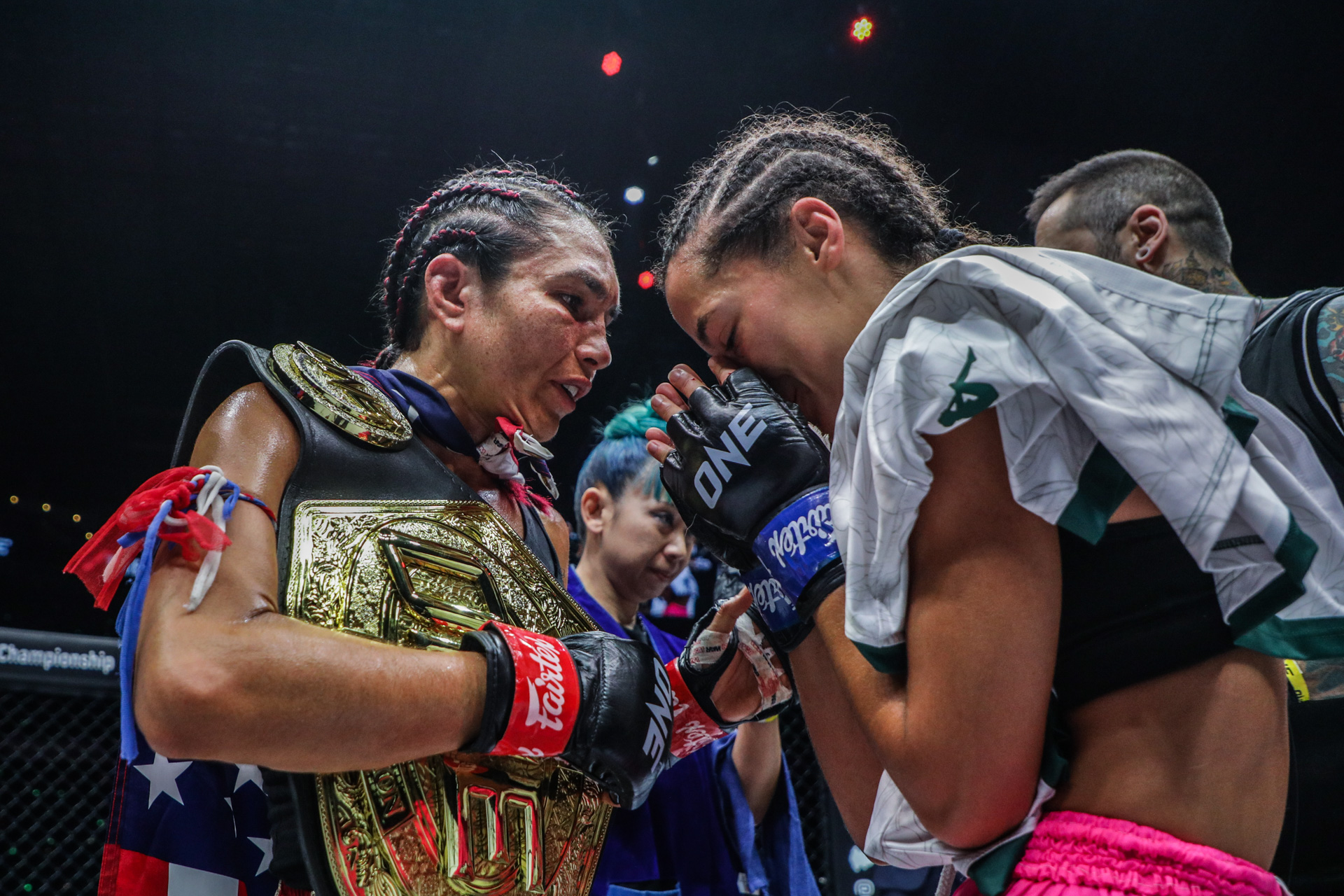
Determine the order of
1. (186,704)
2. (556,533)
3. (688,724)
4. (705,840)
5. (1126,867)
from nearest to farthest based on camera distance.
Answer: (1126,867) < (186,704) < (688,724) < (556,533) < (705,840)

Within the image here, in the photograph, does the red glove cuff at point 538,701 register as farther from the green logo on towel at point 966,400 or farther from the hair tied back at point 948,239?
the hair tied back at point 948,239

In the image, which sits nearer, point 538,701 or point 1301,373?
point 538,701

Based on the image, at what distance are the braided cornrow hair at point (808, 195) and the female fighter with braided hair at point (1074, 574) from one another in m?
0.45

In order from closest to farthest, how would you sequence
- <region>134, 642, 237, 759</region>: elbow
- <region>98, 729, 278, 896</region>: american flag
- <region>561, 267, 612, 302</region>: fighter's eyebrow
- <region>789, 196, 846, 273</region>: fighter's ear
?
<region>134, 642, 237, 759</region>: elbow < <region>789, 196, 846, 273</region>: fighter's ear < <region>98, 729, 278, 896</region>: american flag < <region>561, 267, 612, 302</region>: fighter's eyebrow

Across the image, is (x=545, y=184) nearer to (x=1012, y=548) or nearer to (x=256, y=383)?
(x=256, y=383)

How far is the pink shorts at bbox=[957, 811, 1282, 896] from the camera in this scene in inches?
29.8

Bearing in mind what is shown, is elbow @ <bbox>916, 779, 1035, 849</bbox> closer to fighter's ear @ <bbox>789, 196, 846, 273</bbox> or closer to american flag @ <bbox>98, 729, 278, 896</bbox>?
fighter's ear @ <bbox>789, 196, 846, 273</bbox>

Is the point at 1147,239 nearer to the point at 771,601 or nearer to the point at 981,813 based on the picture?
the point at 771,601

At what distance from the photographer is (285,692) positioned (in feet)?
3.43

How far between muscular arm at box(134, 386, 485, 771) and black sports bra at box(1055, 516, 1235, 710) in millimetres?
727

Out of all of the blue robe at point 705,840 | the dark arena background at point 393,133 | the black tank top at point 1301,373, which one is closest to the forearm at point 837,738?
the black tank top at point 1301,373

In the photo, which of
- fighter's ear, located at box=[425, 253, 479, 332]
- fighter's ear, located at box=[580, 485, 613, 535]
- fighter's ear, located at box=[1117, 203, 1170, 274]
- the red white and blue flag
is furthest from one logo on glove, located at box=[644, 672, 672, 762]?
fighter's ear, located at box=[1117, 203, 1170, 274]

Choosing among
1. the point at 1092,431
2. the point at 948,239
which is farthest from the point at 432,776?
the point at 948,239

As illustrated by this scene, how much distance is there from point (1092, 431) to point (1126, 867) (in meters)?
0.37
